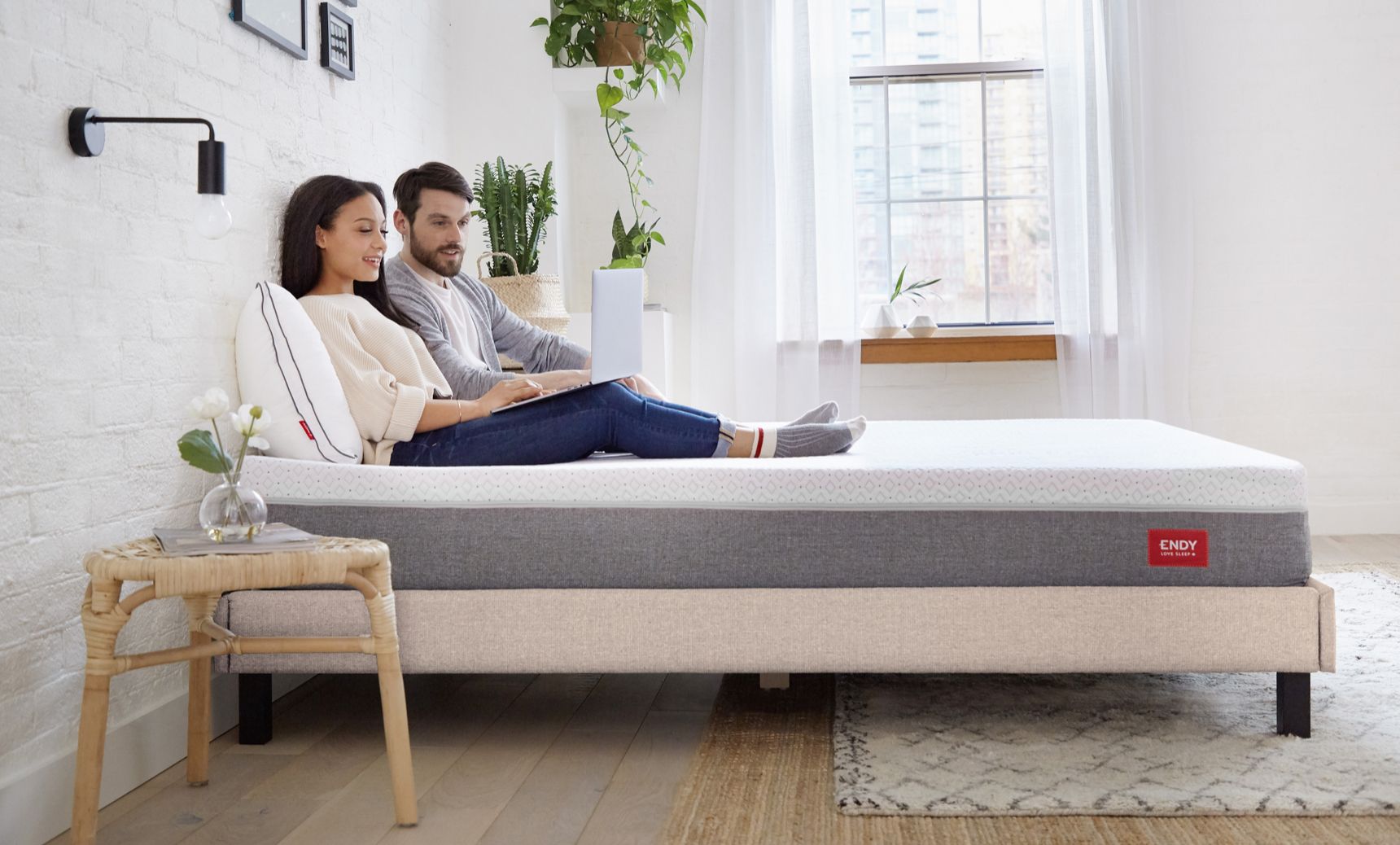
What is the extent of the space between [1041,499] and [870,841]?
2.40 ft

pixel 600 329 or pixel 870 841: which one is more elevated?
pixel 600 329

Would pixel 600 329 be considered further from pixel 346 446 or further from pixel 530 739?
pixel 530 739

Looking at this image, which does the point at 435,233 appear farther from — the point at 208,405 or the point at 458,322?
the point at 208,405

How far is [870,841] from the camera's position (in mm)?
1818

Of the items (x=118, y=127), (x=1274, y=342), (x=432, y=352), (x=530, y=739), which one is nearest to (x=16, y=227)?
(x=118, y=127)

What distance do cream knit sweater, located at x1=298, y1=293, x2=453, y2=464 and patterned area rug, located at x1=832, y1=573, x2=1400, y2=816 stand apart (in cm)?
107

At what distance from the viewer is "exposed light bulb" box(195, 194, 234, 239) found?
1.98 metres

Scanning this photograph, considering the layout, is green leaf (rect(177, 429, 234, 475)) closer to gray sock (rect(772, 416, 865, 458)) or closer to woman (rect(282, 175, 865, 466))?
woman (rect(282, 175, 865, 466))

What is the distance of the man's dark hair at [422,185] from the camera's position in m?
3.09

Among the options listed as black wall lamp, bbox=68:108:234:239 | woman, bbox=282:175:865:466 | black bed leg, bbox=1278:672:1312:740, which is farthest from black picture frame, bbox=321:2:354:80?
black bed leg, bbox=1278:672:1312:740

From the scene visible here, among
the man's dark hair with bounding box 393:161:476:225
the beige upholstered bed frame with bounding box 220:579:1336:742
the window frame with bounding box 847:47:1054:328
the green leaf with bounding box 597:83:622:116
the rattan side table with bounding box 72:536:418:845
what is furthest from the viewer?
the window frame with bounding box 847:47:1054:328

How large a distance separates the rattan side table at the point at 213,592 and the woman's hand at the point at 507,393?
684 mm

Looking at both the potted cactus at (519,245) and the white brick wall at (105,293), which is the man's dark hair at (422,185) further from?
the potted cactus at (519,245)

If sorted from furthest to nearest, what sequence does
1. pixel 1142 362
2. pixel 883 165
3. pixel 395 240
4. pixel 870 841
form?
1. pixel 883 165
2. pixel 1142 362
3. pixel 395 240
4. pixel 870 841
